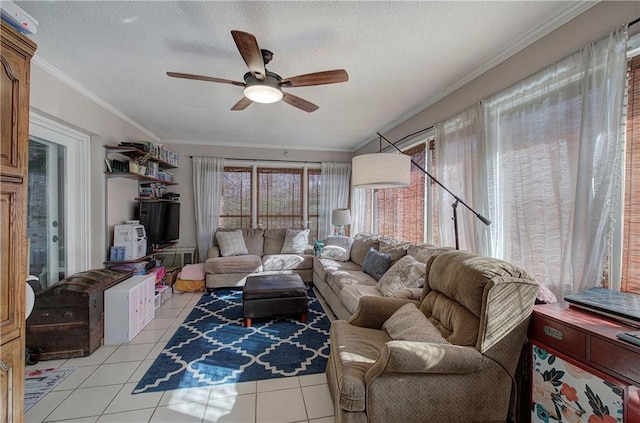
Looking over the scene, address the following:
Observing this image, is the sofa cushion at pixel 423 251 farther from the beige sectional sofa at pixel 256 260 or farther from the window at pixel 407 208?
the beige sectional sofa at pixel 256 260

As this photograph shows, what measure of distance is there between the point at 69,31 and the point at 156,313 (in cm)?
294

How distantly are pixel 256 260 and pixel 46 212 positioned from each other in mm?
2557

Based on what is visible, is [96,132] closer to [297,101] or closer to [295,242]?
[297,101]

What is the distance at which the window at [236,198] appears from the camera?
5.43 meters

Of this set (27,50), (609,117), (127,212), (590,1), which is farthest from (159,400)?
(590,1)

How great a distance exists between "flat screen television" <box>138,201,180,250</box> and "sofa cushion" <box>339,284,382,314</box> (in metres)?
3.02

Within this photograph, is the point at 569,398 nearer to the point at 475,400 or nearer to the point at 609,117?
the point at 475,400

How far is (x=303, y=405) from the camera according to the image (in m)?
1.81

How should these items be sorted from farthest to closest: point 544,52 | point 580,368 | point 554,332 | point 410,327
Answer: point 544,52, point 410,327, point 554,332, point 580,368

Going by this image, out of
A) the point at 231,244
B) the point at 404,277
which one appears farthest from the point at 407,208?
the point at 231,244

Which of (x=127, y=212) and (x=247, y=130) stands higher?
(x=247, y=130)

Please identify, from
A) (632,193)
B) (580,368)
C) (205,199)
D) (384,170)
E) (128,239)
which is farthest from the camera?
(205,199)

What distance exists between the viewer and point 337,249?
4.32 metres

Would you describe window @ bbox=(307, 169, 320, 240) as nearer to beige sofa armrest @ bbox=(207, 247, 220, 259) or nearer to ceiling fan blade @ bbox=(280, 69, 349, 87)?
beige sofa armrest @ bbox=(207, 247, 220, 259)
